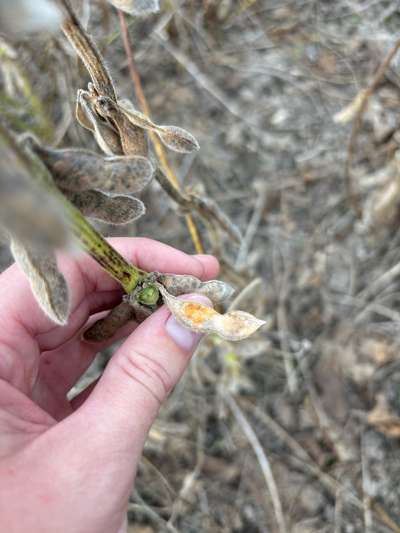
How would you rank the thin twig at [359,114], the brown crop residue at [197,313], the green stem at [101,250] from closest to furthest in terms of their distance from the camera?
the green stem at [101,250] → the brown crop residue at [197,313] → the thin twig at [359,114]

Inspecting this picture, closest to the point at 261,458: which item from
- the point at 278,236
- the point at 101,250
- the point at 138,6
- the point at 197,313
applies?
the point at 278,236

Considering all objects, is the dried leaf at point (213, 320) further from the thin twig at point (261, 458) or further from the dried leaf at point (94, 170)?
the thin twig at point (261, 458)

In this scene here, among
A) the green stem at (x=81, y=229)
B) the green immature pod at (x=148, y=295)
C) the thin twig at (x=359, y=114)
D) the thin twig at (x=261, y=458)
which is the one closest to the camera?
the green stem at (x=81, y=229)

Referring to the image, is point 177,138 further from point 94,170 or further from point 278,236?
point 278,236

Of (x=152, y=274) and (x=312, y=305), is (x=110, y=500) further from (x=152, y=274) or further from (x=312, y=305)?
(x=312, y=305)

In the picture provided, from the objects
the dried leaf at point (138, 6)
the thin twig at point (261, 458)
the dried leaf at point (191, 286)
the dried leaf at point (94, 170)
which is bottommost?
the thin twig at point (261, 458)

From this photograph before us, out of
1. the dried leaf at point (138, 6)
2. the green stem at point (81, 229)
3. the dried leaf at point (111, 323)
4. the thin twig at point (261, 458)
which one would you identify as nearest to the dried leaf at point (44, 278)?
the green stem at point (81, 229)
